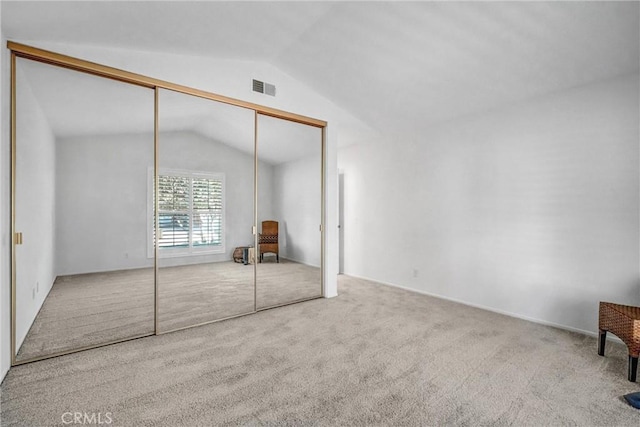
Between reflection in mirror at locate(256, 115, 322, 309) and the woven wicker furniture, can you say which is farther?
reflection in mirror at locate(256, 115, 322, 309)

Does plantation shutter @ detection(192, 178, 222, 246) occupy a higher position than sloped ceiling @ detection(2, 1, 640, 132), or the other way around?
sloped ceiling @ detection(2, 1, 640, 132)

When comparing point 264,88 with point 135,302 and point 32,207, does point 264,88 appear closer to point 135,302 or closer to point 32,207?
point 32,207

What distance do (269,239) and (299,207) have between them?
2.01 feet

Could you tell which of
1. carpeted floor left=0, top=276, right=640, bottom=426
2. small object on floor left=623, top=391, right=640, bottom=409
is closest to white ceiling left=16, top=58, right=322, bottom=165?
carpeted floor left=0, top=276, right=640, bottom=426

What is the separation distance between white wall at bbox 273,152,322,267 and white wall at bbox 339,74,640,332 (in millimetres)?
1372

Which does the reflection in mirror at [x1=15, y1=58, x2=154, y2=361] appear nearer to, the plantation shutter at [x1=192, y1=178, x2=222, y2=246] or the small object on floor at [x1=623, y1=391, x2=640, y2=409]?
the plantation shutter at [x1=192, y1=178, x2=222, y2=246]

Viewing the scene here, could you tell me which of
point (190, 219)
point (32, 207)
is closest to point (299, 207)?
point (190, 219)

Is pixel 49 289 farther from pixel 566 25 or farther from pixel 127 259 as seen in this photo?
pixel 566 25

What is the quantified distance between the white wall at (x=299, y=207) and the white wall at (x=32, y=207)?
217cm

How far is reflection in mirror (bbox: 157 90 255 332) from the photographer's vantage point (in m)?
3.18

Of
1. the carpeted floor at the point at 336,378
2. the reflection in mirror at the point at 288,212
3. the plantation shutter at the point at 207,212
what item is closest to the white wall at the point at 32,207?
the carpeted floor at the point at 336,378

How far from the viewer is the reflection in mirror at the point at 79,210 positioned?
2.54 m

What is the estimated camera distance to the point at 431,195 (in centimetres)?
456

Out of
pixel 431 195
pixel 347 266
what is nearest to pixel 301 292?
pixel 347 266
